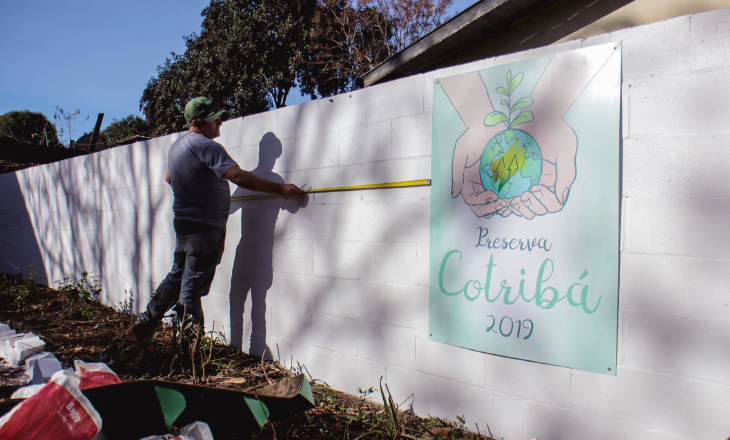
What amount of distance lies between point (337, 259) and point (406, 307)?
1.87ft

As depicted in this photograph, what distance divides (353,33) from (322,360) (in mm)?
13671

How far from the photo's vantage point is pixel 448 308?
225 centimetres

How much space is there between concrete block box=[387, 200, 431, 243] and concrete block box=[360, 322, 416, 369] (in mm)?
482

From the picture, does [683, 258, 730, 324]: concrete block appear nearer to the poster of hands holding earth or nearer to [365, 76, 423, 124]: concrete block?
the poster of hands holding earth

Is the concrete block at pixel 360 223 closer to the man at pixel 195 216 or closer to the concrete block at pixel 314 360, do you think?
the concrete block at pixel 314 360

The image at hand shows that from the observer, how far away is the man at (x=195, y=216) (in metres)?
3.12

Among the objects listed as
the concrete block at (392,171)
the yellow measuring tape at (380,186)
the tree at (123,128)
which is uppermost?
the tree at (123,128)

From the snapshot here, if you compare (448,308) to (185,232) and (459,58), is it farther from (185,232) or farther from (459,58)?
(459,58)

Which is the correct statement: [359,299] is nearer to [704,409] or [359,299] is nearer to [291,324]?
[291,324]

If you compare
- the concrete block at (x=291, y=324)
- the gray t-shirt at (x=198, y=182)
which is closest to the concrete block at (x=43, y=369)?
the gray t-shirt at (x=198, y=182)

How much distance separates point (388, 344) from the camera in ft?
8.25

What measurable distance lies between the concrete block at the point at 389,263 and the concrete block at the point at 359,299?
6 centimetres

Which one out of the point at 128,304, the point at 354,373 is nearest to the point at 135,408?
the point at 354,373

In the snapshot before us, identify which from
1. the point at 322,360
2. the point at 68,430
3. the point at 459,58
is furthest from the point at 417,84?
the point at 459,58
